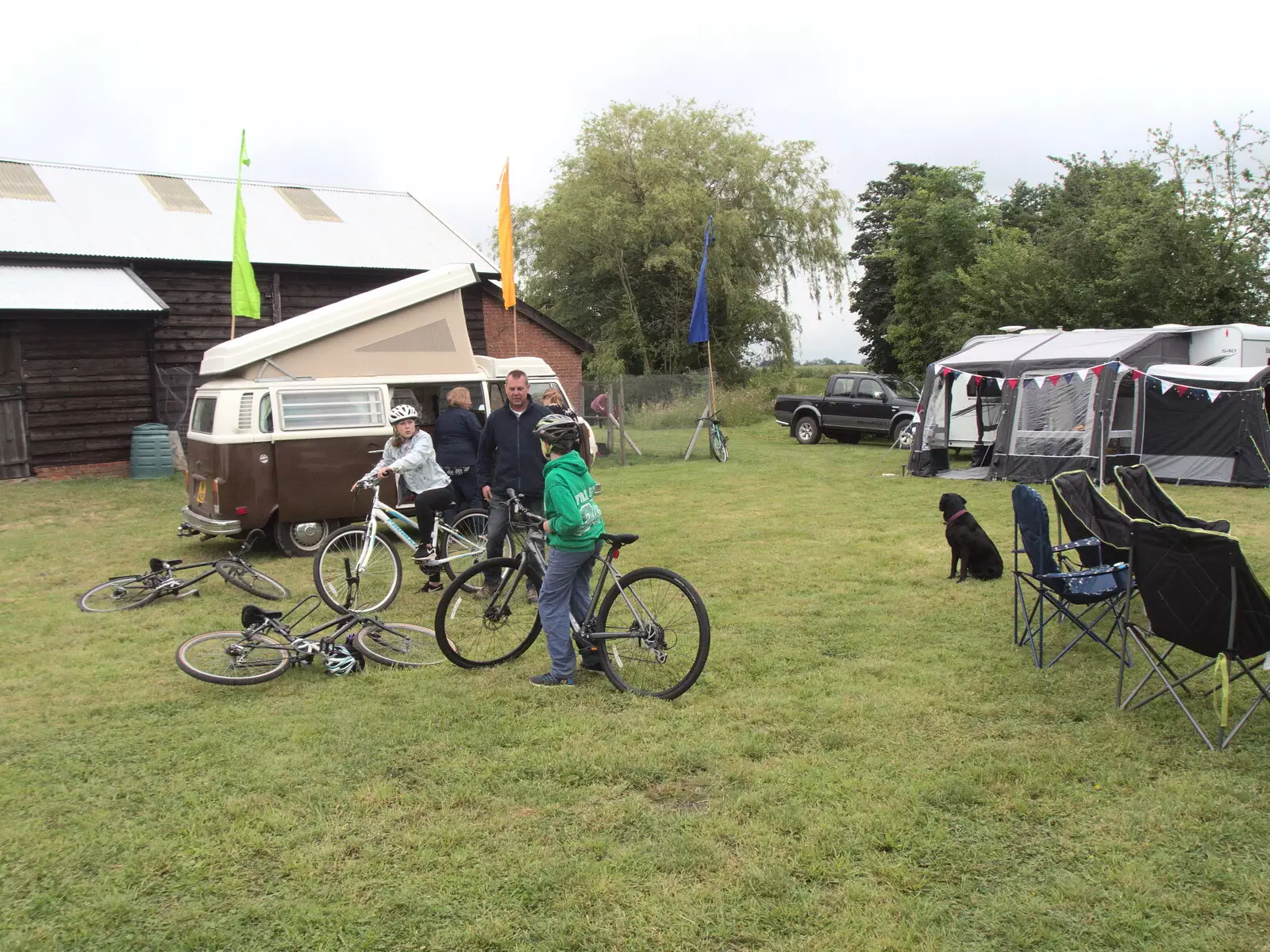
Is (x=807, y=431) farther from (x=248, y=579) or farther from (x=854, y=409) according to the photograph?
(x=248, y=579)

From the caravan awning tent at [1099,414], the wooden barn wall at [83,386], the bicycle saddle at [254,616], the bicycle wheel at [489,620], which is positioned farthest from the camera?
the wooden barn wall at [83,386]

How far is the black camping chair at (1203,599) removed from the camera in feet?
13.8

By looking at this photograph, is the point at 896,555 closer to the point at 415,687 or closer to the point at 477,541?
the point at 477,541

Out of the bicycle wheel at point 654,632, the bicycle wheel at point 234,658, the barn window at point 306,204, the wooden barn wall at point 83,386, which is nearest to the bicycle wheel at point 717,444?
the barn window at point 306,204

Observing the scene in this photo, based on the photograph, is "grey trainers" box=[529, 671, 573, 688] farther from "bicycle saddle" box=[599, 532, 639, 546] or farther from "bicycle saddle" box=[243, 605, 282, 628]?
"bicycle saddle" box=[243, 605, 282, 628]

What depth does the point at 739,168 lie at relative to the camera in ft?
107

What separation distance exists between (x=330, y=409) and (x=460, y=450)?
1845mm

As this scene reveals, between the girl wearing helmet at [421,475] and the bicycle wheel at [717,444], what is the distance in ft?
38.7

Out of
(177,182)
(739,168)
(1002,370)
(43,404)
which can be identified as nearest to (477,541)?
(1002,370)

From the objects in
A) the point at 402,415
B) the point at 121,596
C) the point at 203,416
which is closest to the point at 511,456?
the point at 402,415

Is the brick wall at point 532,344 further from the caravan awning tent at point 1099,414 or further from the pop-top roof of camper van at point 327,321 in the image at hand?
the pop-top roof of camper van at point 327,321

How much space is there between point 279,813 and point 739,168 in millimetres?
31599

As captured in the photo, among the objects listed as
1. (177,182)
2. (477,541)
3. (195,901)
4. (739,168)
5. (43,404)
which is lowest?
(195,901)

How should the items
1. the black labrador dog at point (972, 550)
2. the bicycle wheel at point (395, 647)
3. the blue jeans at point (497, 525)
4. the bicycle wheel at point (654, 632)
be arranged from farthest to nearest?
1. the black labrador dog at point (972, 550)
2. the blue jeans at point (497, 525)
3. the bicycle wheel at point (395, 647)
4. the bicycle wheel at point (654, 632)
